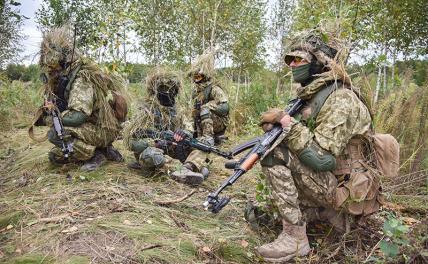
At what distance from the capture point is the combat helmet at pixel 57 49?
16.0 feet

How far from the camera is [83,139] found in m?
5.05

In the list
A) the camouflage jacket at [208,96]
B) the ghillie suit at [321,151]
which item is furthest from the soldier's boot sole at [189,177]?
the camouflage jacket at [208,96]

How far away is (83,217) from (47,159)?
260 cm

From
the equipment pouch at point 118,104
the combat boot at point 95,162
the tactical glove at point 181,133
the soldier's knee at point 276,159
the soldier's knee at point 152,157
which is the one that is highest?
the equipment pouch at point 118,104

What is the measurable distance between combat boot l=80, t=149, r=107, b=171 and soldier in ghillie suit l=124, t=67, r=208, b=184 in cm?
42

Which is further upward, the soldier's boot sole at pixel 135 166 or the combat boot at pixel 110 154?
the combat boot at pixel 110 154

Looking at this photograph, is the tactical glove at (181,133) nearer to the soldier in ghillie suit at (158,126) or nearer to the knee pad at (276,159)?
the soldier in ghillie suit at (158,126)

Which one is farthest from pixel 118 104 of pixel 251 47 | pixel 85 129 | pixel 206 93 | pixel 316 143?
pixel 251 47

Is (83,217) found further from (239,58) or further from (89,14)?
(239,58)

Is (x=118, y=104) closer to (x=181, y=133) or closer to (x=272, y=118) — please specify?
(x=181, y=133)

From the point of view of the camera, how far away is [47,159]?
5691 mm

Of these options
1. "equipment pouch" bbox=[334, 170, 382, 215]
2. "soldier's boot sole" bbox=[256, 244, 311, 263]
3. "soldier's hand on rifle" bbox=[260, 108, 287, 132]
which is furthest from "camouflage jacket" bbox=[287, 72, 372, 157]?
"soldier's boot sole" bbox=[256, 244, 311, 263]

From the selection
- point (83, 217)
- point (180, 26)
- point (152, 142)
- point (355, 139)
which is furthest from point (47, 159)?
point (180, 26)

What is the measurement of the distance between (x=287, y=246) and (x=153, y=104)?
9.14 feet
